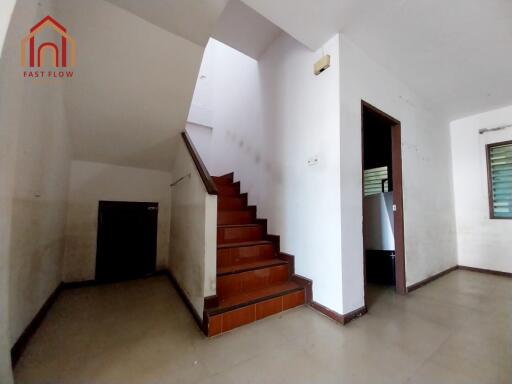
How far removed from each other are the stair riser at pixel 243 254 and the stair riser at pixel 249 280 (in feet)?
0.79

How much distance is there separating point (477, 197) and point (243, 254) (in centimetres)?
407

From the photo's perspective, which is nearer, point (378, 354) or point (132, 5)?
point (378, 354)

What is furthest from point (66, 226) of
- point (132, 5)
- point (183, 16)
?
point (183, 16)

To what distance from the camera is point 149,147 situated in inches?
112

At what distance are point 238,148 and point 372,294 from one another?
2.89 meters

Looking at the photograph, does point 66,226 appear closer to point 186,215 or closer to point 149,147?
point 149,147

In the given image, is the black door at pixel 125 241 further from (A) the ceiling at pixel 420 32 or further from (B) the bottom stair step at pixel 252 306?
(A) the ceiling at pixel 420 32

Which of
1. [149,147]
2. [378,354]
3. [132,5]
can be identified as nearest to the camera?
[378,354]

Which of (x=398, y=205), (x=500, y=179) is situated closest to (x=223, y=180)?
(x=398, y=205)

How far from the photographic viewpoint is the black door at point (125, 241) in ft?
9.21

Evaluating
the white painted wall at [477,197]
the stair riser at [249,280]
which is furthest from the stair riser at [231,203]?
the white painted wall at [477,197]

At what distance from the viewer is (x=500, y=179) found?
10.6ft

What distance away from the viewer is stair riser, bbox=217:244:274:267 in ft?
6.97

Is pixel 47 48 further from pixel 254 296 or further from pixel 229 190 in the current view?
pixel 254 296
